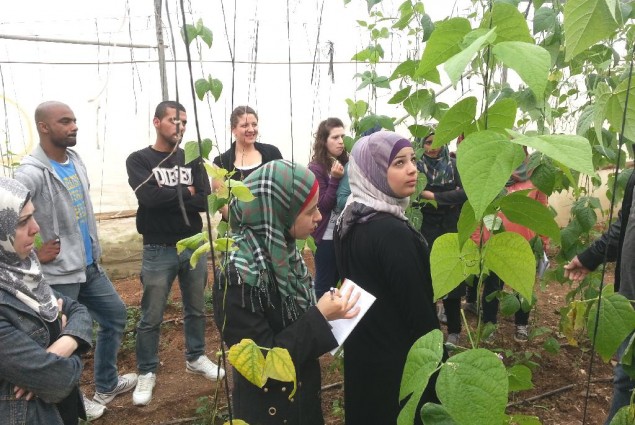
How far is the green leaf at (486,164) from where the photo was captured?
1.79 feet

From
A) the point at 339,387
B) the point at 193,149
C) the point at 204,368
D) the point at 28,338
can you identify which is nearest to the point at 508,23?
the point at 193,149

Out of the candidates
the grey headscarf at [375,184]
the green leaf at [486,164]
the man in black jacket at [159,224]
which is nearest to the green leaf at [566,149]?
the green leaf at [486,164]

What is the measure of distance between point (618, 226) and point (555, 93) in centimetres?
59

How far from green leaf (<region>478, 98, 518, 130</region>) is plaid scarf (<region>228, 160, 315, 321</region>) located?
1.95 feet

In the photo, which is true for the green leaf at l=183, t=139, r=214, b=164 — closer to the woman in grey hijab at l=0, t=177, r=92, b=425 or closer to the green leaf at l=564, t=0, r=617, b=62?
the woman in grey hijab at l=0, t=177, r=92, b=425

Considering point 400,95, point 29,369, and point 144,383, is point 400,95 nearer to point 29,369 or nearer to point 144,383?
point 29,369

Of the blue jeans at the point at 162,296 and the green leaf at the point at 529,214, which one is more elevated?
the green leaf at the point at 529,214

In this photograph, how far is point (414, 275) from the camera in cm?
144

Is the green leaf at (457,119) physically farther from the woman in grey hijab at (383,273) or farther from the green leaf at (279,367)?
the woman in grey hijab at (383,273)

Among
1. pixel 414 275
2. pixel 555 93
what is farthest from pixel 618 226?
pixel 414 275

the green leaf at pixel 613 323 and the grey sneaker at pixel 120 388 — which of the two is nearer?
the green leaf at pixel 613 323

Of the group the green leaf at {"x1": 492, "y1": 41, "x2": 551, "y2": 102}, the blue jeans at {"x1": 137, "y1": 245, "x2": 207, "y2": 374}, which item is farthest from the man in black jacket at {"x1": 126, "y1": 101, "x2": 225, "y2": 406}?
the green leaf at {"x1": 492, "y1": 41, "x2": 551, "y2": 102}

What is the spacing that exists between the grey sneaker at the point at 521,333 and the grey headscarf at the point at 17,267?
2.66m

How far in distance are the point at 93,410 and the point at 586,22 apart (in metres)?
2.66
